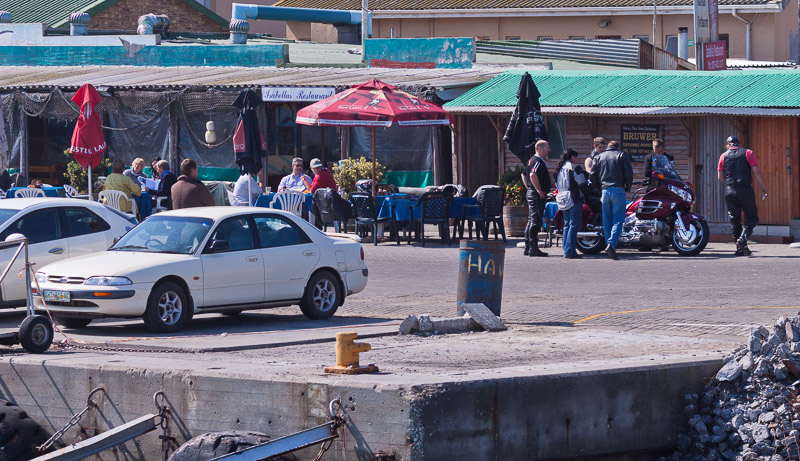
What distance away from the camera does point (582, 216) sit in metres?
19.8

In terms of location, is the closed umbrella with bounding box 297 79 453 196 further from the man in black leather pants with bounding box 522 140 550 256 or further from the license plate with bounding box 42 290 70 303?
the license plate with bounding box 42 290 70 303

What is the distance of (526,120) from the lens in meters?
20.8

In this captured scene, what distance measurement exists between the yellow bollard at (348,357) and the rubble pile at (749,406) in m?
2.51

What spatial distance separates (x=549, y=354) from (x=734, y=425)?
5.43ft

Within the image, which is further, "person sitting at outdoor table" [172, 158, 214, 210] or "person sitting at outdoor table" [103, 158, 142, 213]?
"person sitting at outdoor table" [103, 158, 142, 213]

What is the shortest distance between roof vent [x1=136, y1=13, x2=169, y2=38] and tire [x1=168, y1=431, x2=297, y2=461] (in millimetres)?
29431

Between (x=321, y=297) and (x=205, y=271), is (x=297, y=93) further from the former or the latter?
(x=205, y=271)

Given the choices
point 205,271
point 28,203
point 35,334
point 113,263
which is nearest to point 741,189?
point 205,271

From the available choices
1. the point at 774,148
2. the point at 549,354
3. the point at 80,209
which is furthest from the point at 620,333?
the point at 774,148

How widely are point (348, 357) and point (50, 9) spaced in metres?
38.7

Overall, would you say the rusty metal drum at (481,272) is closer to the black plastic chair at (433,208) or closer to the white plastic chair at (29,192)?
the black plastic chair at (433,208)

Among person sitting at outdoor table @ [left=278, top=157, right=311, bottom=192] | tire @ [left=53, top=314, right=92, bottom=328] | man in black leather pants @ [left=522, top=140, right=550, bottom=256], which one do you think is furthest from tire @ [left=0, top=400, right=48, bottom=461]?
person sitting at outdoor table @ [left=278, top=157, right=311, bottom=192]

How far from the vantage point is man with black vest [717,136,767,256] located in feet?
62.2

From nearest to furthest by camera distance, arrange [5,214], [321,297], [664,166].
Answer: [321,297] → [5,214] → [664,166]
